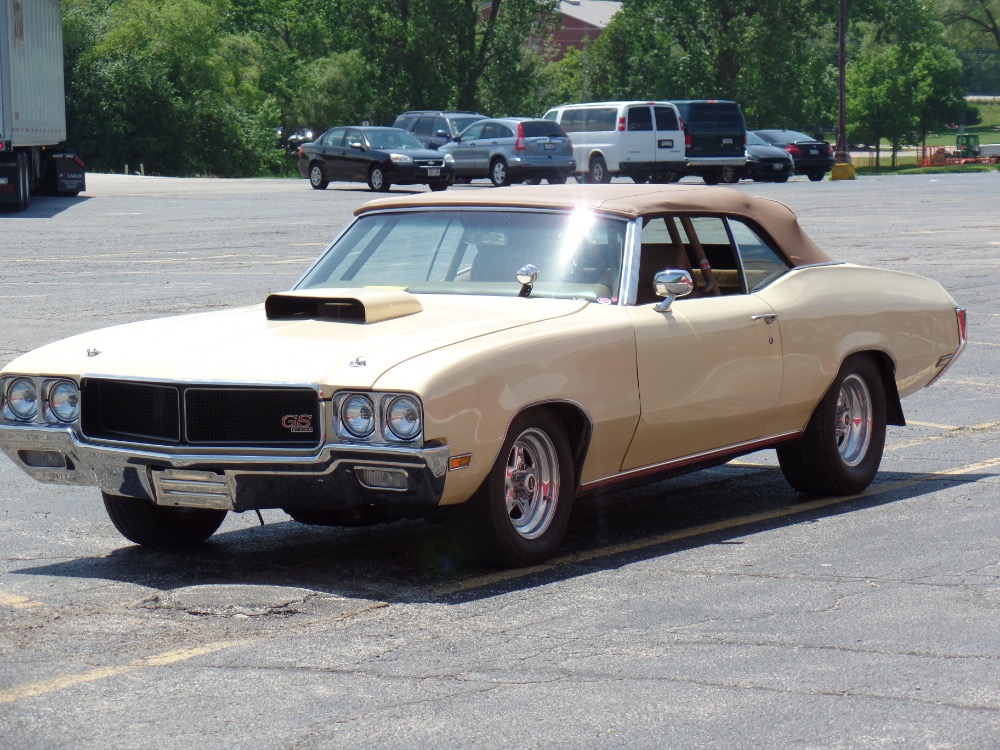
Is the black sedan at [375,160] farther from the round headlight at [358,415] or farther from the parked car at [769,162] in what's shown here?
the round headlight at [358,415]

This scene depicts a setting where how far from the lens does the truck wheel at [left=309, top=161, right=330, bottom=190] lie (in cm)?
3875

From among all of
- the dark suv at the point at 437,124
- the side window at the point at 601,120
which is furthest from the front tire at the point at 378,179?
the side window at the point at 601,120

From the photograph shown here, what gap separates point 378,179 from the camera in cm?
3694

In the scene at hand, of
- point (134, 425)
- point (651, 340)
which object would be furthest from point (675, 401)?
point (134, 425)

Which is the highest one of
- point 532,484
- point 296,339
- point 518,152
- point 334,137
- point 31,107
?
point 31,107

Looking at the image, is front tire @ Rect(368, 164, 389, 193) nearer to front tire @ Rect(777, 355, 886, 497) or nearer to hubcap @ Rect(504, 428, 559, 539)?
front tire @ Rect(777, 355, 886, 497)

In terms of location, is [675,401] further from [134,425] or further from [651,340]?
[134,425]

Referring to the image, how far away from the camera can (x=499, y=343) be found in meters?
5.96

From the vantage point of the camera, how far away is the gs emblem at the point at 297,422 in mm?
5758

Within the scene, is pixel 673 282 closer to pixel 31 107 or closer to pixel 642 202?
pixel 642 202

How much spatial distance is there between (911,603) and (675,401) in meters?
1.45

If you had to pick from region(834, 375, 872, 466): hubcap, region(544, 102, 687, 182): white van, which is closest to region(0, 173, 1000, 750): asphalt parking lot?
region(834, 375, 872, 466): hubcap

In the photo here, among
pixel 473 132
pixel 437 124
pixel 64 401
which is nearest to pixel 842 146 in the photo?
pixel 437 124

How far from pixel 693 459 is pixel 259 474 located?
2060 millimetres
